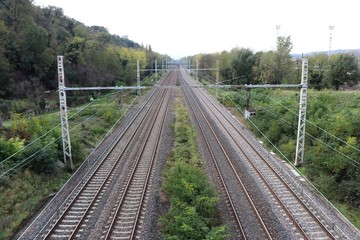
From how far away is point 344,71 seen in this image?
37562 millimetres

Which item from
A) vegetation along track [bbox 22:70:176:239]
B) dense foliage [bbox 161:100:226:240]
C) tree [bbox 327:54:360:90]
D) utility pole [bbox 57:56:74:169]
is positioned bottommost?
vegetation along track [bbox 22:70:176:239]

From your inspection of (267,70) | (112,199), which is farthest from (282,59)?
(112,199)

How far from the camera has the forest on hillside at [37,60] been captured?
41031 mm

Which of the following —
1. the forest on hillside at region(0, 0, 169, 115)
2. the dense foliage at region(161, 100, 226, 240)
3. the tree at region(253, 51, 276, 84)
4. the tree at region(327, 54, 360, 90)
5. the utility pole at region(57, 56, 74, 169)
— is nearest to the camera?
the dense foliage at region(161, 100, 226, 240)

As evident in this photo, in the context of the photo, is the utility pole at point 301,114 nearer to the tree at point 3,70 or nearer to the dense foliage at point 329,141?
the dense foliage at point 329,141

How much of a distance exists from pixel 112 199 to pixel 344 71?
32.9 m

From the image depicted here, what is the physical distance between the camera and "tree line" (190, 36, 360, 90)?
3783 centimetres

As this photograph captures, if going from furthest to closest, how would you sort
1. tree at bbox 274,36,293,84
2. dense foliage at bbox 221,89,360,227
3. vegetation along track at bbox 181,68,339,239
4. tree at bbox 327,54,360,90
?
tree at bbox 274,36,293,84
tree at bbox 327,54,360,90
dense foliage at bbox 221,89,360,227
vegetation along track at bbox 181,68,339,239

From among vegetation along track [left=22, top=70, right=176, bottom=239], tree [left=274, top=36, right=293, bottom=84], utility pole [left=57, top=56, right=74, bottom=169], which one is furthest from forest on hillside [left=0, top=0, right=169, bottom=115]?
tree [left=274, top=36, right=293, bottom=84]

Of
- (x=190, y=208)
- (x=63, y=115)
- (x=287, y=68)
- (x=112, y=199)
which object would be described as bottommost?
(x=112, y=199)

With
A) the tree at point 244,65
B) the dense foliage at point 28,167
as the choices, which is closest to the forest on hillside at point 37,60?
the dense foliage at point 28,167

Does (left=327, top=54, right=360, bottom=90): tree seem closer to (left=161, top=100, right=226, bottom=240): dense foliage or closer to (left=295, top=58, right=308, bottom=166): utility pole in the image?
(left=295, top=58, right=308, bottom=166): utility pole

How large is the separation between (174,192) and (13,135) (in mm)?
11537

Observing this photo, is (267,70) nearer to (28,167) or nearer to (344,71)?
(344,71)
